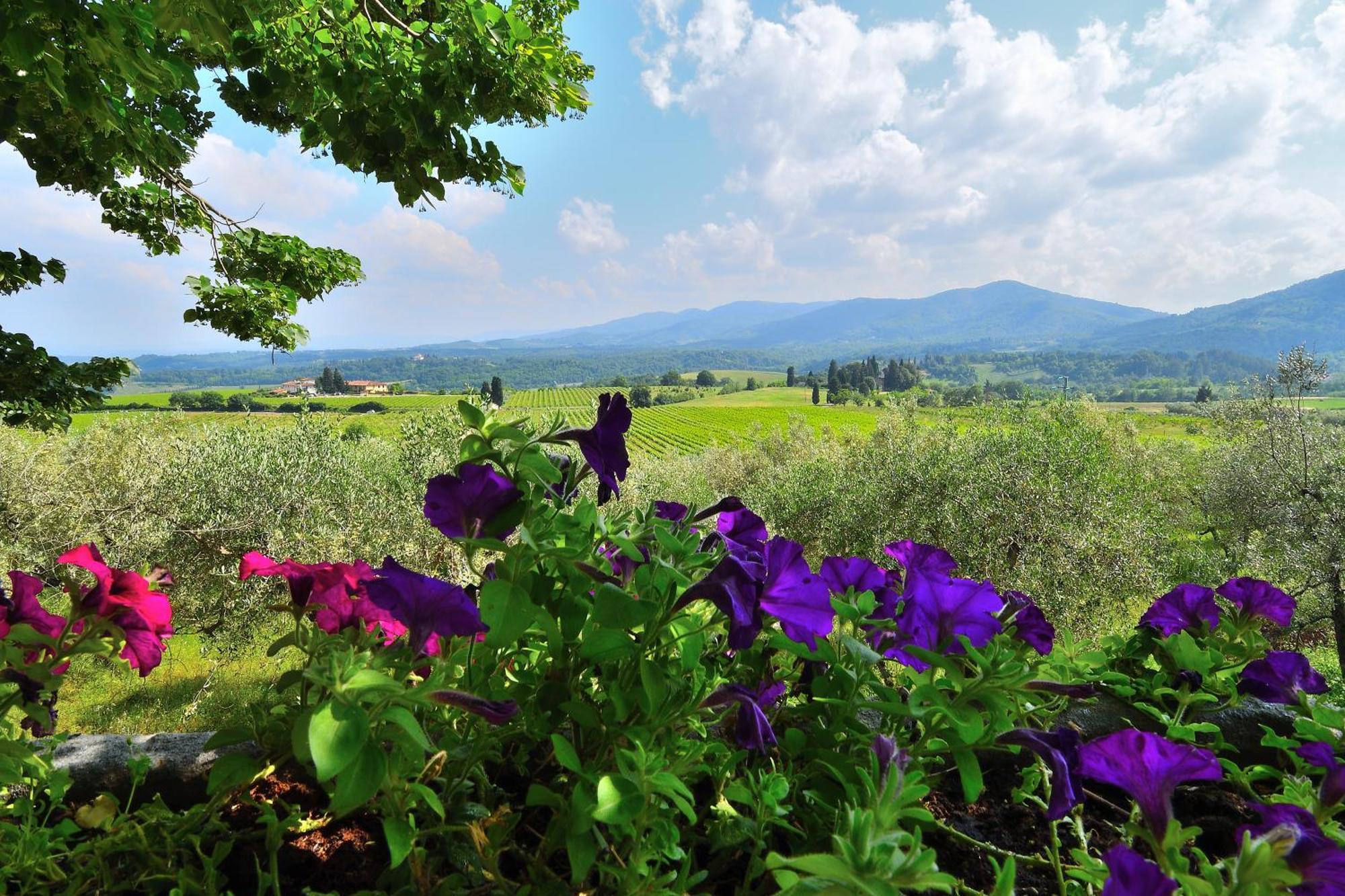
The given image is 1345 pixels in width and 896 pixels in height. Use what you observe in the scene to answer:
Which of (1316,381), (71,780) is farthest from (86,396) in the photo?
(1316,381)

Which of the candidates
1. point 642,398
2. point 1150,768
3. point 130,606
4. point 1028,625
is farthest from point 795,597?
point 642,398

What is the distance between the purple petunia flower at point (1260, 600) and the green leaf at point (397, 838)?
1.99 m

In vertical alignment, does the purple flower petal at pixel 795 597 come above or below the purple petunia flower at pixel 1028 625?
above

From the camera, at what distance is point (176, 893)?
980mm

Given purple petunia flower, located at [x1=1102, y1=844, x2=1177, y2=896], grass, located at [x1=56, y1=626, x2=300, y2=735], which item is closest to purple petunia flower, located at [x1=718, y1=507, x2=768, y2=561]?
purple petunia flower, located at [x1=1102, y1=844, x2=1177, y2=896]

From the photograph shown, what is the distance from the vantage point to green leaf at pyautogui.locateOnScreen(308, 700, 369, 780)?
28.0 inches

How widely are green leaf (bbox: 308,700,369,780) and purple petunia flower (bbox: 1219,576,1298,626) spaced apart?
203 cm

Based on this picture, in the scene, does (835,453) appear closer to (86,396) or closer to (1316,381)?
(1316,381)

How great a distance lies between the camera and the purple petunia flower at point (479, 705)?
2.70 ft

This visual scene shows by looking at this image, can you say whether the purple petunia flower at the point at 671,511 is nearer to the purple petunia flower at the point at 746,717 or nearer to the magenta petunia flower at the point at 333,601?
the purple petunia flower at the point at 746,717

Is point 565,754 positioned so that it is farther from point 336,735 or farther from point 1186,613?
point 1186,613

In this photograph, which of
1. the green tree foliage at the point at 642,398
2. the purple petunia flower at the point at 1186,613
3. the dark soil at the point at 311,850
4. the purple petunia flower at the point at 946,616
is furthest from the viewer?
the green tree foliage at the point at 642,398

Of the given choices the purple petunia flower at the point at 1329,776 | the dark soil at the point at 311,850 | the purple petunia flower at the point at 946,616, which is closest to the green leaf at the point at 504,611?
the dark soil at the point at 311,850

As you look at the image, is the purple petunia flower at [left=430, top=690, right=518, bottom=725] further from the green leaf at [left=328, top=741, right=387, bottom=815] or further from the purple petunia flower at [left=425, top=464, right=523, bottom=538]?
the purple petunia flower at [left=425, top=464, right=523, bottom=538]
